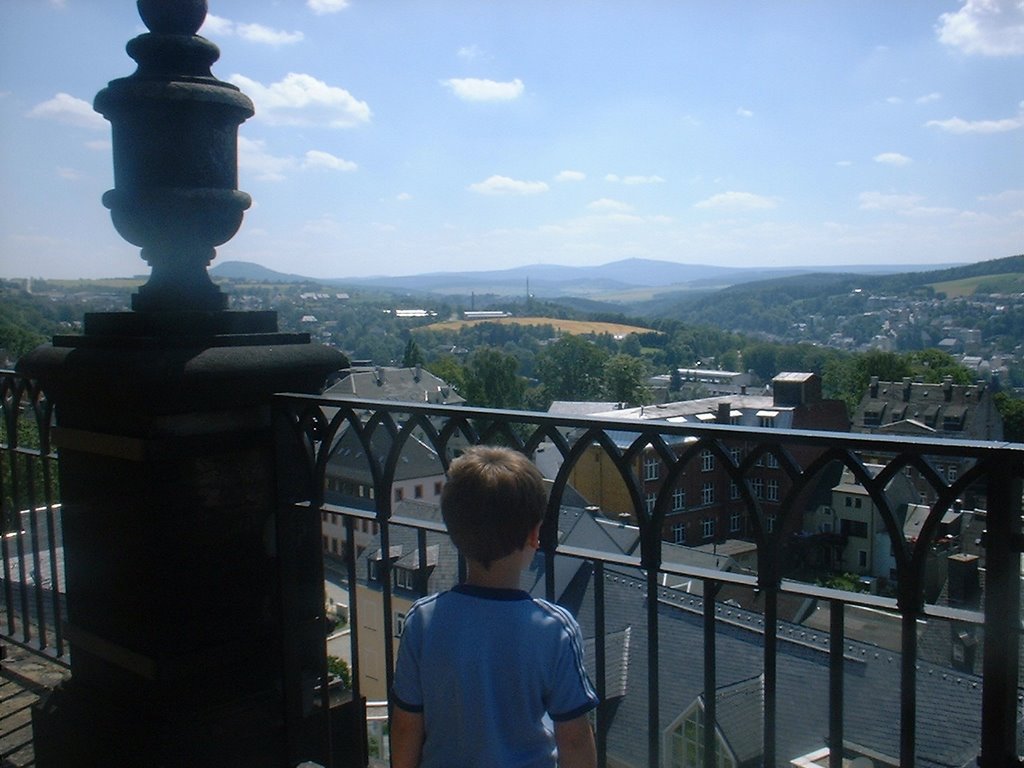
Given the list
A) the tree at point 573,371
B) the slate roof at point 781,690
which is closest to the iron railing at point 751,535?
the slate roof at point 781,690

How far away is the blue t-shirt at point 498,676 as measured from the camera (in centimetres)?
176

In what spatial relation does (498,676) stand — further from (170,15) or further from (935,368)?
(935,368)

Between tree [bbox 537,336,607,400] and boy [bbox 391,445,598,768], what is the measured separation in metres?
84.6

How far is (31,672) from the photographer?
4176 mm

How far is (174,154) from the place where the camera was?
9.28 ft

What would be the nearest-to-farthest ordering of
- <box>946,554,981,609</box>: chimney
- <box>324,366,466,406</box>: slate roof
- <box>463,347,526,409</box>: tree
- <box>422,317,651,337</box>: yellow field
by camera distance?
<box>946,554,981,609</box>: chimney
<box>324,366,466,406</box>: slate roof
<box>463,347,526,409</box>: tree
<box>422,317,651,337</box>: yellow field

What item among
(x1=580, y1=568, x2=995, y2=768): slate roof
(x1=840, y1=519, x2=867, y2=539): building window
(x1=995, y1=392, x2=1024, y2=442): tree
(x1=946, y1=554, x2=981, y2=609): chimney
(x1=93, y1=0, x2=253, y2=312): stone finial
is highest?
(x1=93, y1=0, x2=253, y2=312): stone finial

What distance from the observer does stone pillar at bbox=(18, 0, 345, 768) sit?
277 centimetres

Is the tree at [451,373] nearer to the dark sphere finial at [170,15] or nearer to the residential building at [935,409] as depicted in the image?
the residential building at [935,409]

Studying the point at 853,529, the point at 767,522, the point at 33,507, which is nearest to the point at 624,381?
the point at 853,529

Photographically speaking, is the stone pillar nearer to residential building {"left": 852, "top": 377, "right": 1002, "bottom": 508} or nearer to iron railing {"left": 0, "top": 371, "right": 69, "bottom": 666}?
iron railing {"left": 0, "top": 371, "right": 69, "bottom": 666}

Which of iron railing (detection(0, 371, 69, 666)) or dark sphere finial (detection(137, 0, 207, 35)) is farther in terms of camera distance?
iron railing (detection(0, 371, 69, 666))

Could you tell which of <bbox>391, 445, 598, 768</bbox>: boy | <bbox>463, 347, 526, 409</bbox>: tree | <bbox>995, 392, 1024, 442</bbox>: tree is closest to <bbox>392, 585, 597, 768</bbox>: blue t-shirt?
<bbox>391, 445, 598, 768</bbox>: boy

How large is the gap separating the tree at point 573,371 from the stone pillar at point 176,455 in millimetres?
83402
